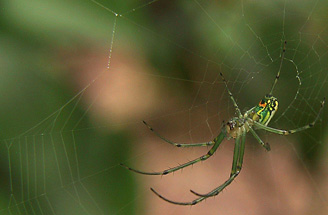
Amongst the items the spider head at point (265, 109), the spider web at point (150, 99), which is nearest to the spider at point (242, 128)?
the spider head at point (265, 109)

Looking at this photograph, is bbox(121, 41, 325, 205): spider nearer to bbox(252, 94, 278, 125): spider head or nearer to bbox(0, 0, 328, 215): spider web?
bbox(252, 94, 278, 125): spider head

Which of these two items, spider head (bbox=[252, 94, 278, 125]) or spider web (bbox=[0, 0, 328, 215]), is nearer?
spider web (bbox=[0, 0, 328, 215])

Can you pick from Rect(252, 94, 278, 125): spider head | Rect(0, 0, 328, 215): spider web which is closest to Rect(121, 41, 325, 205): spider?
Rect(252, 94, 278, 125): spider head

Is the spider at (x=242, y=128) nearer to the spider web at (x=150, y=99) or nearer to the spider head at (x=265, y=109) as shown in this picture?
the spider head at (x=265, y=109)

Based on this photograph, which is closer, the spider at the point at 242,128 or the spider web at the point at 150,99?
the spider web at the point at 150,99

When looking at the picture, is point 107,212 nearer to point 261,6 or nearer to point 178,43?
point 178,43
